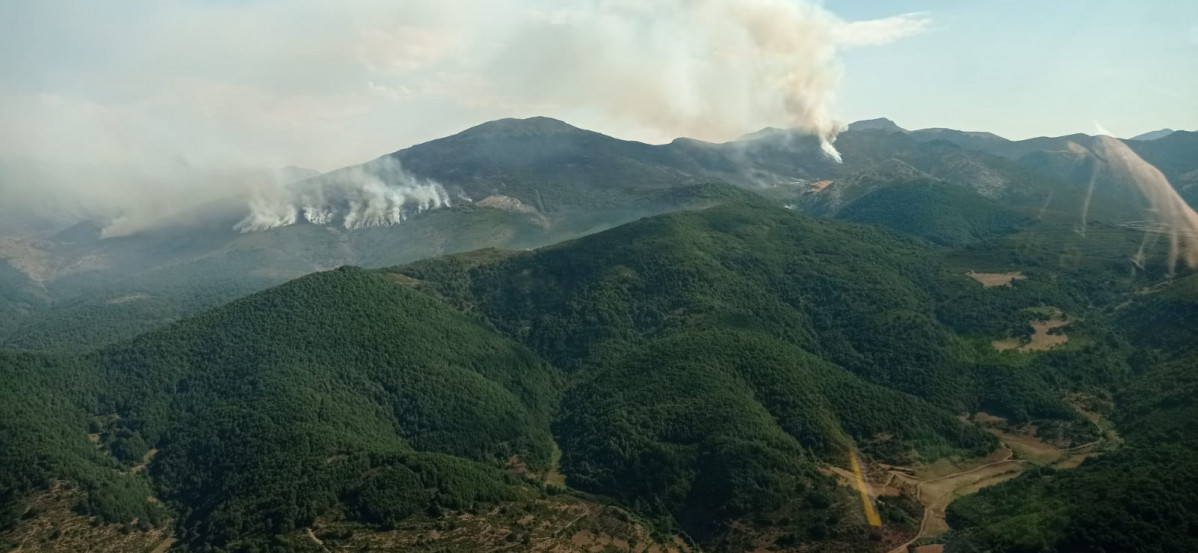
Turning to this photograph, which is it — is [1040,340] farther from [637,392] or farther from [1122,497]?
[1122,497]

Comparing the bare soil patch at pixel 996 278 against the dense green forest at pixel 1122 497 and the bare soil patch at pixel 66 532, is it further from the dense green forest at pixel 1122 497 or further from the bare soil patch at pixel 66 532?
the bare soil patch at pixel 66 532

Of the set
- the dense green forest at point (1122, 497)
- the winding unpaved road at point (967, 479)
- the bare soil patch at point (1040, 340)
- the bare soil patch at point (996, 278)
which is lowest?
the winding unpaved road at point (967, 479)

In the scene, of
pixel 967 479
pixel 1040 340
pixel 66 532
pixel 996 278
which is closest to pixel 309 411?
pixel 66 532

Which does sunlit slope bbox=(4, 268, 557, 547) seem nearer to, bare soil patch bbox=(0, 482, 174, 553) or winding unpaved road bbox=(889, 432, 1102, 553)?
bare soil patch bbox=(0, 482, 174, 553)

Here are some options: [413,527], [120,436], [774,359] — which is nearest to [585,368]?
[774,359]

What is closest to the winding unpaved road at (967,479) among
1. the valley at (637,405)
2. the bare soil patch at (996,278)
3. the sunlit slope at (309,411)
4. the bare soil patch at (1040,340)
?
the valley at (637,405)

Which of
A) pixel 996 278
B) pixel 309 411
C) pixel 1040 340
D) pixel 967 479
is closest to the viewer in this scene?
pixel 967 479

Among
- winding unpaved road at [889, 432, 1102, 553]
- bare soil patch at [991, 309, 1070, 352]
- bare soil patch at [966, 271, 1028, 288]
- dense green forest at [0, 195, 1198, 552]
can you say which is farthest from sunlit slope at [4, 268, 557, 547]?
bare soil patch at [966, 271, 1028, 288]

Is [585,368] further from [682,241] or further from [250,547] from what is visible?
[250,547]
